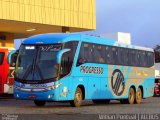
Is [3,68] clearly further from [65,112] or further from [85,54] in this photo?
[65,112]

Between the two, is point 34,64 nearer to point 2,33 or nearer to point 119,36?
point 2,33

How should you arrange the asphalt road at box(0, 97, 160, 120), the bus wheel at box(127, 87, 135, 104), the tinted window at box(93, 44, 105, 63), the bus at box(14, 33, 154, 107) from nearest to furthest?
the asphalt road at box(0, 97, 160, 120) < the bus at box(14, 33, 154, 107) < the tinted window at box(93, 44, 105, 63) < the bus wheel at box(127, 87, 135, 104)

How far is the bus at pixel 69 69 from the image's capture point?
2109cm

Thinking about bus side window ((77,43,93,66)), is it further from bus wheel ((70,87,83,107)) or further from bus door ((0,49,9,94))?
bus door ((0,49,9,94))

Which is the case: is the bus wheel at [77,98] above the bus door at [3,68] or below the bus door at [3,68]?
below

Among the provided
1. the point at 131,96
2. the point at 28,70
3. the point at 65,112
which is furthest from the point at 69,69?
the point at 131,96

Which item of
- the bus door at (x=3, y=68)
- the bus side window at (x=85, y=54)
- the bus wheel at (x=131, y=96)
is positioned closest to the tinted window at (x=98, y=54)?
the bus side window at (x=85, y=54)

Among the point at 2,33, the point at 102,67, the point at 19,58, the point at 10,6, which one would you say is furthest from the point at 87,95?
the point at 2,33

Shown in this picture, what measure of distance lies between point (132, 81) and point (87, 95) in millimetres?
5118

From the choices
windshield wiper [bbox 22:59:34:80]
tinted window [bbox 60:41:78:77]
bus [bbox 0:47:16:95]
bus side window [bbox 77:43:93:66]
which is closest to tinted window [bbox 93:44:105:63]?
bus side window [bbox 77:43:93:66]

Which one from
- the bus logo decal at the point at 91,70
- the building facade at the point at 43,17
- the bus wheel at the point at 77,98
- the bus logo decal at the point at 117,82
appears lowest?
the bus wheel at the point at 77,98

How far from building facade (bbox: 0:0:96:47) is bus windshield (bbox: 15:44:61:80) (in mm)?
13457

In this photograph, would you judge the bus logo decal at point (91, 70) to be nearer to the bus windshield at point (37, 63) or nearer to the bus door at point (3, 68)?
the bus windshield at point (37, 63)

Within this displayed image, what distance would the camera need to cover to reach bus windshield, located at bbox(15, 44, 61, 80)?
21.1 m
